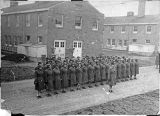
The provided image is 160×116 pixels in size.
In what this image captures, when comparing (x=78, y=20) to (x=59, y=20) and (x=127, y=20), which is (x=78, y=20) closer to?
(x=59, y=20)

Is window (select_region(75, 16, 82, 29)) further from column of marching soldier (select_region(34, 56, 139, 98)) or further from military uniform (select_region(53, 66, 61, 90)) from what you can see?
military uniform (select_region(53, 66, 61, 90))

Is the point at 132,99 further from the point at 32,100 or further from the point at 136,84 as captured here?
the point at 32,100

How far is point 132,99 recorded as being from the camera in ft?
28.5

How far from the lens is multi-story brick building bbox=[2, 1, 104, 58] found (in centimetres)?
1083

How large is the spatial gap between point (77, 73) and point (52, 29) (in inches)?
207

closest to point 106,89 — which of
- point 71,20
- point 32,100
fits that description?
point 32,100

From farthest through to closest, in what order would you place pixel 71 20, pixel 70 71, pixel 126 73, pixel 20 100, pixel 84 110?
pixel 71 20 < pixel 126 73 < pixel 70 71 < pixel 20 100 < pixel 84 110

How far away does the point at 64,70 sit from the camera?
9188 mm

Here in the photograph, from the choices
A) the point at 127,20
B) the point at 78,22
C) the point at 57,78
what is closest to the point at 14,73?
the point at 57,78

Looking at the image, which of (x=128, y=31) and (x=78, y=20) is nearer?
(x=78, y=20)

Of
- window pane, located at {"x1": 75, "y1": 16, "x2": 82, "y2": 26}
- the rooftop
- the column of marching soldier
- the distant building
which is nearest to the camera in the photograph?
the column of marching soldier

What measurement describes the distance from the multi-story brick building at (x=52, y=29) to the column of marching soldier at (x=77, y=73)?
1.52 metres

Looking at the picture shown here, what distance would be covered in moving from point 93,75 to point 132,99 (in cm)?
242

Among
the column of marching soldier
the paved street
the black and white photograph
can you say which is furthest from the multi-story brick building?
the paved street
